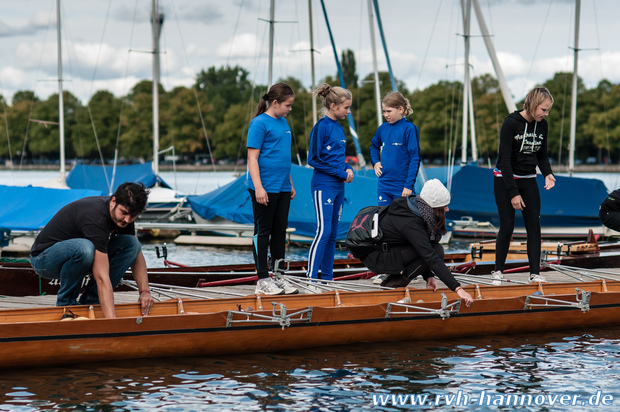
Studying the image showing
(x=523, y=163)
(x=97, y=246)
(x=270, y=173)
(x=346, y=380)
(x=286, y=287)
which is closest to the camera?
(x=97, y=246)

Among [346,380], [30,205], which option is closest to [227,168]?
[30,205]

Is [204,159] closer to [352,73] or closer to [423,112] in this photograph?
[352,73]

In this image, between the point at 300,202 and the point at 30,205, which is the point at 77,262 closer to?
the point at 30,205

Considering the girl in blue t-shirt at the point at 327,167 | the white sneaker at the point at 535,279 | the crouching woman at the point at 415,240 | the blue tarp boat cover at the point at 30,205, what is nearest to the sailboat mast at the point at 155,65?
the blue tarp boat cover at the point at 30,205

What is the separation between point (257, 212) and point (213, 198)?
43.1ft

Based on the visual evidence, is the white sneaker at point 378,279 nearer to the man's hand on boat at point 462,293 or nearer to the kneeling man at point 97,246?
the man's hand on boat at point 462,293

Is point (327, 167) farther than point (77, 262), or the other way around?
point (327, 167)

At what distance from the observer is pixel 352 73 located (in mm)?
102000

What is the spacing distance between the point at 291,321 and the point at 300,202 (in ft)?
38.3

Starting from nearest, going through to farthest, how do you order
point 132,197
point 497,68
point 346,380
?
1. point 132,197
2. point 346,380
3. point 497,68

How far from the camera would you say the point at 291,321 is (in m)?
6.64

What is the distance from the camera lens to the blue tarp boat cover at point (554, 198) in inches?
759

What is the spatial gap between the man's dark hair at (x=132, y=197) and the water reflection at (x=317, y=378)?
1.37m

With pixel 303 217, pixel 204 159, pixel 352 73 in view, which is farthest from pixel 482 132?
pixel 303 217
